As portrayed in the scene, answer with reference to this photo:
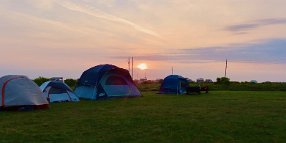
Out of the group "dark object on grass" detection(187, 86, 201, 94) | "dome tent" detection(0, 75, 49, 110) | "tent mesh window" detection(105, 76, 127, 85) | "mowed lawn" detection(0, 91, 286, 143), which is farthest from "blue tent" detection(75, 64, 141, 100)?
"mowed lawn" detection(0, 91, 286, 143)

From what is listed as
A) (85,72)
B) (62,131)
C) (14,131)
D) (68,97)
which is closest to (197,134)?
(62,131)

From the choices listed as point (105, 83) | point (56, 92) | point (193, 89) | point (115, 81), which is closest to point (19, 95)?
point (56, 92)

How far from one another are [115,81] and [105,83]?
836 mm

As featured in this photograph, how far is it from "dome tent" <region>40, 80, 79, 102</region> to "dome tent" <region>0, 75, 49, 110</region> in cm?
429

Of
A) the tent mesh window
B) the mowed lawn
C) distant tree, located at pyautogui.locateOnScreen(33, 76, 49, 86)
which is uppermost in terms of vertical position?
distant tree, located at pyautogui.locateOnScreen(33, 76, 49, 86)

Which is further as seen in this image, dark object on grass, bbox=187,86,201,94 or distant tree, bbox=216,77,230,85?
distant tree, bbox=216,77,230,85

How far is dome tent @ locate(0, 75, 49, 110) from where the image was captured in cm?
1596

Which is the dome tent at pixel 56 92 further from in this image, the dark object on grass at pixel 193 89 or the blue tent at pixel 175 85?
the blue tent at pixel 175 85

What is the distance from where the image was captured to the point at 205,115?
13.5m

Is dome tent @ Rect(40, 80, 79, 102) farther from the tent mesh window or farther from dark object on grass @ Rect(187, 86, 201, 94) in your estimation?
dark object on grass @ Rect(187, 86, 201, 94)

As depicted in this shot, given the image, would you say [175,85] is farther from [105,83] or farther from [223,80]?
[223,80]

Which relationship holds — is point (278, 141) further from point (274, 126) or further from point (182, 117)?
point (182, 117)

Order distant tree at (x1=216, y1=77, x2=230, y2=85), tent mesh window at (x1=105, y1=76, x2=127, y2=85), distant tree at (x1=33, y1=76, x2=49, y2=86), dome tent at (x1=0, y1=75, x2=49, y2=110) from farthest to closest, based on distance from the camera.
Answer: distant tree at (x1=216, y1=77, x2=230, y2=85)
distant tree at (x1=33, y1=76, x2=49, y2=86)
tent mesh window at (x1=105, y1=76, x2=127, y2=85)
dome tent at (x1=0, y1=75, x2=49, y2=110)

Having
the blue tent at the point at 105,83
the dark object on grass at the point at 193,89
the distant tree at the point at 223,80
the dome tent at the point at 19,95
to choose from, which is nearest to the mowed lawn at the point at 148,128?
the dome tent at the point at 19,95
